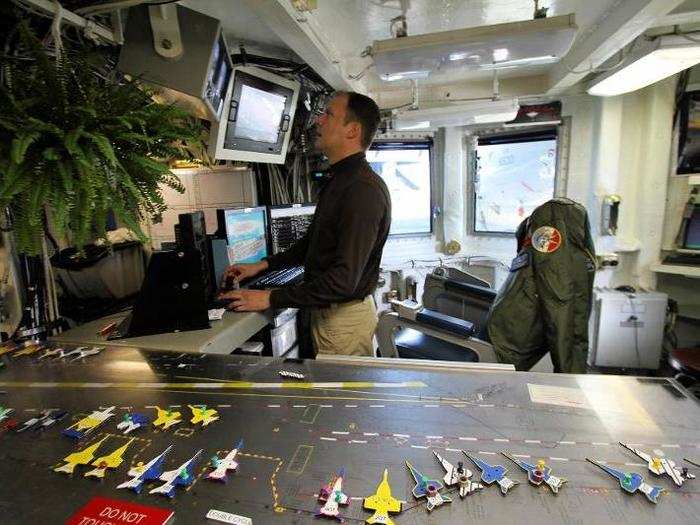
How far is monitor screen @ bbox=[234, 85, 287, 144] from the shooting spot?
2.12 metres

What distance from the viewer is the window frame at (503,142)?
352cm

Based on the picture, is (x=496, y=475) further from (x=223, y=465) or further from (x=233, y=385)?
(x=233, y=385)

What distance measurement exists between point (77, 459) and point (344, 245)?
0.99 m

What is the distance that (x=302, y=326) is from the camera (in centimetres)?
263

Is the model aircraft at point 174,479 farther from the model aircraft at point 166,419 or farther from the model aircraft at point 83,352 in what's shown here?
the model aircraft at point 83,352

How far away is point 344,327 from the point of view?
1.68 metres

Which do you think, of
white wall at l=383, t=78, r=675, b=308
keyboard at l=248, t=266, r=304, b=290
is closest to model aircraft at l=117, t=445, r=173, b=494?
keyboard at l=248, t=266, r=304, b=290

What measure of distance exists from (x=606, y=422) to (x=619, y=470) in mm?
162

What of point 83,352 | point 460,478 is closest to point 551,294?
point 460,478

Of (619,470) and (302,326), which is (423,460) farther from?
(302,326)

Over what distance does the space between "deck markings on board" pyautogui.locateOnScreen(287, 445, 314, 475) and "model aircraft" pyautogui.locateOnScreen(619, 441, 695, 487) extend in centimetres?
65

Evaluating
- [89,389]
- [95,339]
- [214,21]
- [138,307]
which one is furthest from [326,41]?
[89,389]

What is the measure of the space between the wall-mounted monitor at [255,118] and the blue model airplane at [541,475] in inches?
77.5

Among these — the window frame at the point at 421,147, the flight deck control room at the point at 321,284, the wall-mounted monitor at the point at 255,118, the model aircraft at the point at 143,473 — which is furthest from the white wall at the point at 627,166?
the model aircraft at the point at 143,473
